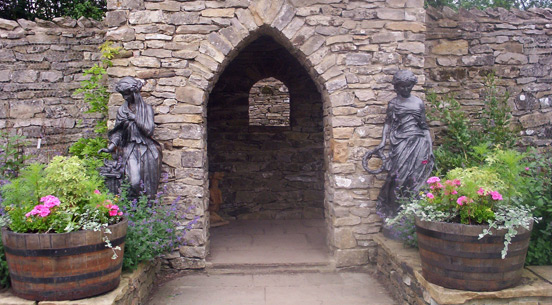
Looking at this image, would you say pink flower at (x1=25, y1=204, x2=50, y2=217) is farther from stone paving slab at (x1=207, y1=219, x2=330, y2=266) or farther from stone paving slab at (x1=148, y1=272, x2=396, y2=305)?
stone paving slab at (x1=207, y1=219, x2=330, y2=266)

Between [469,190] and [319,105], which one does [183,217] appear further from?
[319,105]

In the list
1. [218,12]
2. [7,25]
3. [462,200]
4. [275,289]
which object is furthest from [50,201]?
[7,25]

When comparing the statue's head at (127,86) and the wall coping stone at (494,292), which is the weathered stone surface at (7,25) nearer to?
the statue's head at (127,86)

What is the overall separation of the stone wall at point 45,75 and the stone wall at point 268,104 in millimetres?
3575

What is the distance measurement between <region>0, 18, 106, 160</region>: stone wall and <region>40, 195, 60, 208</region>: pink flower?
337cm

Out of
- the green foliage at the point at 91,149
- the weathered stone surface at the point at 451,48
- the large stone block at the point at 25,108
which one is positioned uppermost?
the weathered stone surface at the point at 451,48

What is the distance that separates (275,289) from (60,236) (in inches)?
81.6

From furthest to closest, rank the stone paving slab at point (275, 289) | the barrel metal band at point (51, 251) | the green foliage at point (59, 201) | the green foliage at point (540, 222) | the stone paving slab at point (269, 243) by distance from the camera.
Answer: the stone paving slab at point (269, 243), the stone paving slab at point (275, 289), the green foliage at point (540, 222), the green foliage at point (59, 201), the barrel metal band at point (51, 251)

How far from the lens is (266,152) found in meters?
7.27

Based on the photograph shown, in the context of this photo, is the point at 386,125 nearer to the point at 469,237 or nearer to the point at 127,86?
the point at 469,237

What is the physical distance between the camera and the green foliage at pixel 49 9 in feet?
25.7

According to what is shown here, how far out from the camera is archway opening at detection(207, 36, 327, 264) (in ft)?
23.5

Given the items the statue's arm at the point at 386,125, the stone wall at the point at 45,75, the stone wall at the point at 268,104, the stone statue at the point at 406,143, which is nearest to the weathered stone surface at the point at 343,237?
the stone statue at the point at 406,143

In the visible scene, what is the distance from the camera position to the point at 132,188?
4129mm
